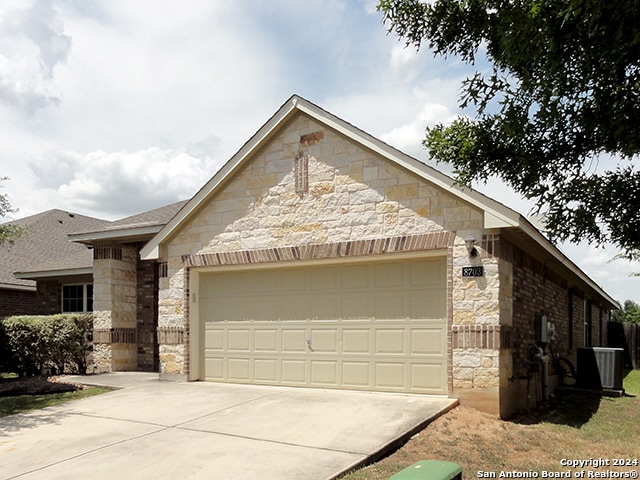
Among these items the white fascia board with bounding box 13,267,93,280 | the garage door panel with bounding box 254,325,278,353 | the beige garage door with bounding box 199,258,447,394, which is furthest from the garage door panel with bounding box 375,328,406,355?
the white fascia board with bounding box 13,267,93,280

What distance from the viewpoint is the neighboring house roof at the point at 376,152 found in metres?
9.56

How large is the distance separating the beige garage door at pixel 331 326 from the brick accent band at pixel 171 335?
1.57 feet

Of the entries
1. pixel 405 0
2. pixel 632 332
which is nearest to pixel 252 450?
Answer: pixel 405 0

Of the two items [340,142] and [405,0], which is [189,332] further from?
[405,0]

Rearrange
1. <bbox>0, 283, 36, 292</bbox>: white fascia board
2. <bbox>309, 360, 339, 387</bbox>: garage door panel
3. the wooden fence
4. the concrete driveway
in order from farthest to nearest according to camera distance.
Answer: the wooden fence
<bbox>0, 283, 36, 292</bbox>: white fascia board
<bbox>309, 360, 339, 387</bbox>: garage door panel
the concrete driveway

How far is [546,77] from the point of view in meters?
6.17

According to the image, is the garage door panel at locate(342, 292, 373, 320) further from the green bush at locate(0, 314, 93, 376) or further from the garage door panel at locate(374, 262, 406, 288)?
the green bush at locate(0, 314, 93, 376)

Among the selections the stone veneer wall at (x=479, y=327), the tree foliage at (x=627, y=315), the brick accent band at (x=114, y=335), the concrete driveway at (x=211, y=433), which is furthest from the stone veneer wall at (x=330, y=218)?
the tree foliage at (x=627, y=315)

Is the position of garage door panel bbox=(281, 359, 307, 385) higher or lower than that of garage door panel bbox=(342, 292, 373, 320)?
lower

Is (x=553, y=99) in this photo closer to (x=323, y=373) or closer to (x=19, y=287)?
(x=323, y=373)

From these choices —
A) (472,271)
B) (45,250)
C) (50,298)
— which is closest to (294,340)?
(472,271)

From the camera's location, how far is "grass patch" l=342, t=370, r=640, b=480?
716 centimetres

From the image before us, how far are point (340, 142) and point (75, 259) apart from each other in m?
10.9

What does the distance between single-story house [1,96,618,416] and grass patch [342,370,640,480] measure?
2.04ft
